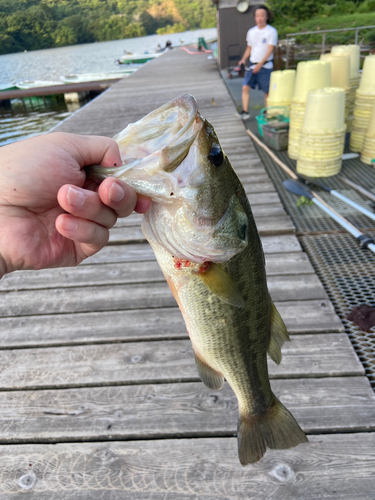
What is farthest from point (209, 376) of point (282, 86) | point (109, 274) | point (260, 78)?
point (260, 78)

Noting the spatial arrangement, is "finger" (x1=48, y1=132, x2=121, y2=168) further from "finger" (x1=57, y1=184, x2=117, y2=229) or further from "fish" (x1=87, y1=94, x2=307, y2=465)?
"finger" (x1=57, y1=184, x2=117, y2=229)

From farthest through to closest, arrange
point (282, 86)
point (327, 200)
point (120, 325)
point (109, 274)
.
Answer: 1. point (282, 86)
2. point (327, 200)
3. point (109, 274)
4. point (120, 325)

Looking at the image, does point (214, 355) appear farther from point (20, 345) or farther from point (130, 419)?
point (20, 345)

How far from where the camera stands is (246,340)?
156cm

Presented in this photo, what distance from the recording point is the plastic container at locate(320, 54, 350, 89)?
18.5ft

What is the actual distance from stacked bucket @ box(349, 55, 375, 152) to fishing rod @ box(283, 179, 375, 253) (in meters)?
1.82

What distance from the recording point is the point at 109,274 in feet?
10.5

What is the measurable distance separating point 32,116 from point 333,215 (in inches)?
755

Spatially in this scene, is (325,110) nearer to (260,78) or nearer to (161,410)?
(260,78)

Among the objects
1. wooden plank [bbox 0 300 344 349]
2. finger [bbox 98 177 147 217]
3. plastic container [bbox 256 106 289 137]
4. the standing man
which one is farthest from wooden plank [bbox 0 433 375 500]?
the standing man

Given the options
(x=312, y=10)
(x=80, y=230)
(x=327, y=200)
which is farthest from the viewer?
(x=312, y=10)

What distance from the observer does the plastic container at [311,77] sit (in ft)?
16.5

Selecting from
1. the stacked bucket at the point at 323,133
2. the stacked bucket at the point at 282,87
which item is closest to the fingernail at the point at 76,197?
the stacked bucket at the point at 323,133

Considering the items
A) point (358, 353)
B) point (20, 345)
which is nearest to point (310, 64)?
point (358, 353)
